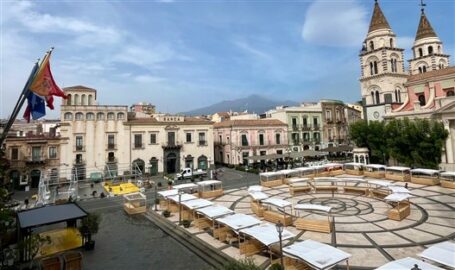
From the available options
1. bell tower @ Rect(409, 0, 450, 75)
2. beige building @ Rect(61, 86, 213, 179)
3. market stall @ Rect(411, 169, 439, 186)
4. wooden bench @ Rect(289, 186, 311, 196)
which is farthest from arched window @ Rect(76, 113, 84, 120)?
bell tower @ Rect(409, 0, 450, 75)

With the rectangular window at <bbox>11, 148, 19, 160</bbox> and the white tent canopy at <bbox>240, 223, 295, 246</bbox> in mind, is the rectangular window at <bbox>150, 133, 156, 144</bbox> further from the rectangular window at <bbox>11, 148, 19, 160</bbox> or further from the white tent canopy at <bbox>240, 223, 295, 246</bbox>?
the white tent canopy at <bbox>240, 223, 295, 246</bbox>

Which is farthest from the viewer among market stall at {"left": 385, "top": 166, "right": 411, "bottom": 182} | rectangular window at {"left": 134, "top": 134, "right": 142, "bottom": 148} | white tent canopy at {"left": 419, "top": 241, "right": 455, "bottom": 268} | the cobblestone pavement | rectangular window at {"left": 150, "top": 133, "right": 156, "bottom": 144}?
rectangular window at {"left": 150, "top": 133, "right": 156, "bottom": 144}

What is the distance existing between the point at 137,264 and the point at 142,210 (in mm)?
9531

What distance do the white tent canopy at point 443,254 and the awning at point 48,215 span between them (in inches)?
580

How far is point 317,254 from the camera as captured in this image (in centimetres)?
992

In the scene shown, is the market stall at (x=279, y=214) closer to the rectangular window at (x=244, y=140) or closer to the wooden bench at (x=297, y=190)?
the wooden bench at (x=297, y=190)

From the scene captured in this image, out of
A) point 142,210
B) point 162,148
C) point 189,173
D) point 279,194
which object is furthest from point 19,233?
point 162,148

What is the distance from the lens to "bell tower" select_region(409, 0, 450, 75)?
4888cm

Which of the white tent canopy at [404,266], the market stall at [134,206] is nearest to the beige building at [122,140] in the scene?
the market stall at [134,206]

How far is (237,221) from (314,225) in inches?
176

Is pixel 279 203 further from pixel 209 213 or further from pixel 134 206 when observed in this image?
pixel 134 206

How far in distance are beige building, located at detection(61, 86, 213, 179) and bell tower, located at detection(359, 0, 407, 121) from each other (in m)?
26.6

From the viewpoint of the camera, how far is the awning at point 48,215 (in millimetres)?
13276

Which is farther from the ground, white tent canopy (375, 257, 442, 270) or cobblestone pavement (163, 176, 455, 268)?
white tent canopy (375, 257, 442, 270)
